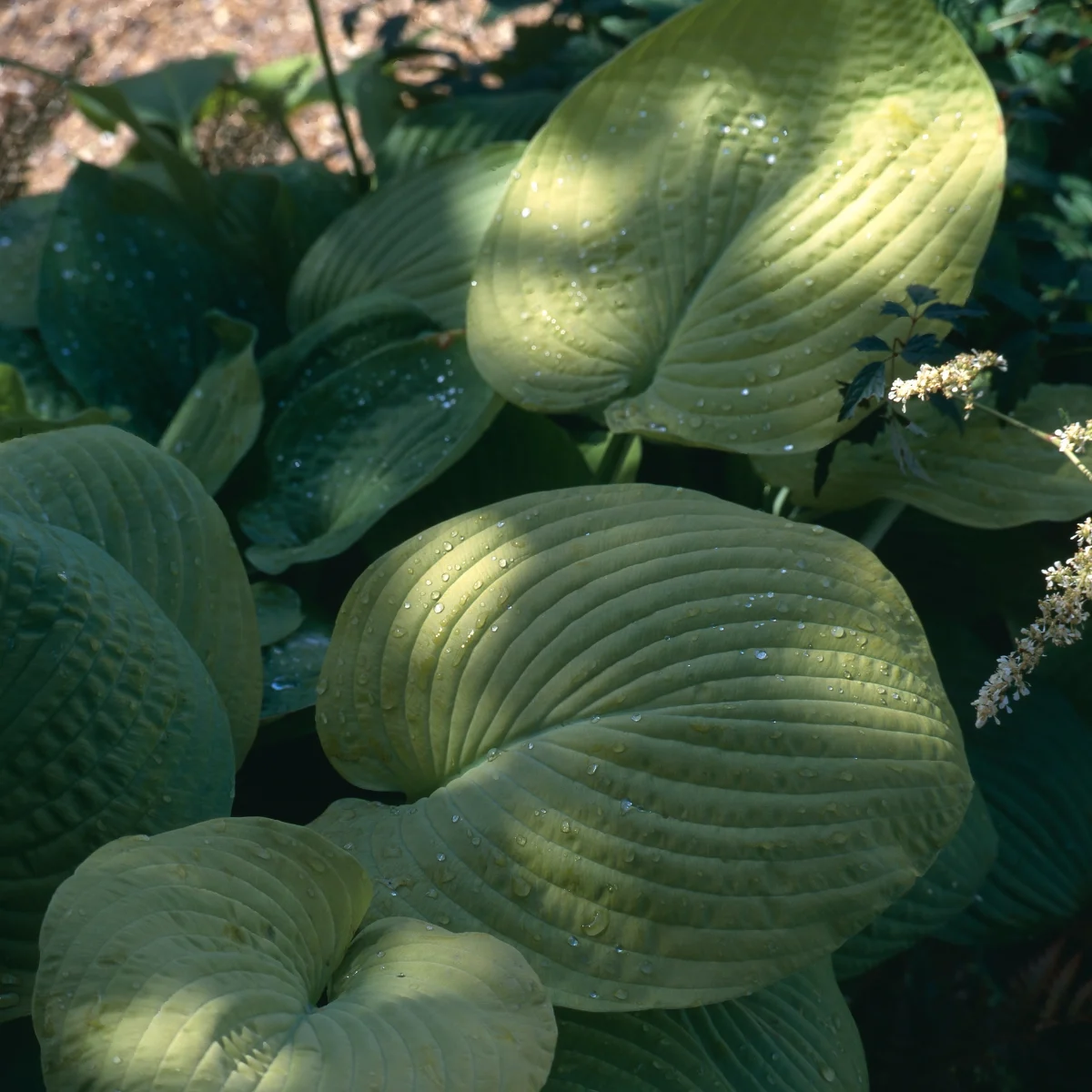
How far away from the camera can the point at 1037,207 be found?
1231mm

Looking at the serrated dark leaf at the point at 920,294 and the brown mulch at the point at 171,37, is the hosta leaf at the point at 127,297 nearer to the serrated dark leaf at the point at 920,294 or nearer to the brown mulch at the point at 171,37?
the serrated dark leaf at the point at 920,294

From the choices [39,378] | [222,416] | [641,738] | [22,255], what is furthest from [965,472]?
[22,255]

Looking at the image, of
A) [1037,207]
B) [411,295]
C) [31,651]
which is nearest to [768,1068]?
[31,651]

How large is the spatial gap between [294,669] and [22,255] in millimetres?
749

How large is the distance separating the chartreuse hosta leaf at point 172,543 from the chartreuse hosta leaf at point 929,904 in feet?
1.61

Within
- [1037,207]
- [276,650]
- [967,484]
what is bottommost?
[276,650]

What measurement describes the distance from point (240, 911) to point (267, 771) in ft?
1.32

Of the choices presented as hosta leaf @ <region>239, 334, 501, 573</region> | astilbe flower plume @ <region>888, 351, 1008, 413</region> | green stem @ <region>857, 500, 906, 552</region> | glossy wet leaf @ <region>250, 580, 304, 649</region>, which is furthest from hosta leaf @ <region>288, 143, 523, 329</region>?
astilbe flower plume @ <region>888, 351, 1008, 413</region>

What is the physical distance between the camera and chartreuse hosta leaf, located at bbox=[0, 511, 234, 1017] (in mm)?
683

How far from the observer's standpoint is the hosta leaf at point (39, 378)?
1.23 m

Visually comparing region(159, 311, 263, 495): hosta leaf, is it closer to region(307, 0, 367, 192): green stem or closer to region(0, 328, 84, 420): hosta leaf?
region(0, 328, 84, 420): hosta leaf

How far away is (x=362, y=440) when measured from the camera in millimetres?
1087

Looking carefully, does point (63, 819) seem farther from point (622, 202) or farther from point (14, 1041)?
point (622, 202)

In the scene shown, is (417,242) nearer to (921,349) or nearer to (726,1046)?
(921,349)
